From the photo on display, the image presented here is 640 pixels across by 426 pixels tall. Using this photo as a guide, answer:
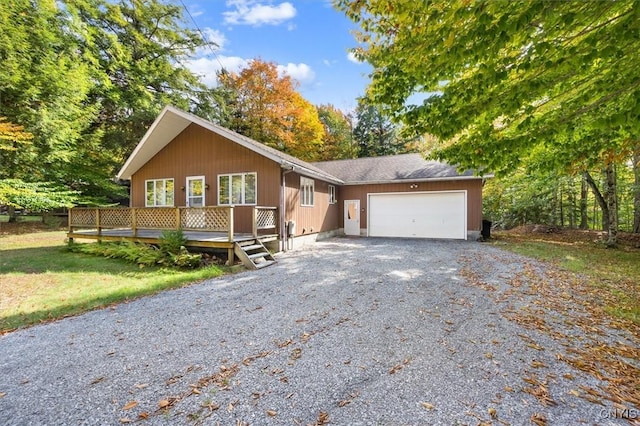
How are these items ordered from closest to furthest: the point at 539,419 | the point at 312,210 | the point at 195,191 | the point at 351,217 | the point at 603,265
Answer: the point at 539,419, the point at 603,265, the point at 195,191, the point at 312,210, the point at 351,217

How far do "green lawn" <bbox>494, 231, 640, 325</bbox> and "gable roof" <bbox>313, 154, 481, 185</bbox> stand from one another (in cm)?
383

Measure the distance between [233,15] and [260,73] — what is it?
12.6 m

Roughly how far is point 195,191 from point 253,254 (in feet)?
16.1

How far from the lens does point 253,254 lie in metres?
8.45

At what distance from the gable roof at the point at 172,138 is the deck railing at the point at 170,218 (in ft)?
6.33

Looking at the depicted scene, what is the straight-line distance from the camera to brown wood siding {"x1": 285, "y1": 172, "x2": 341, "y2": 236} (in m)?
10.8

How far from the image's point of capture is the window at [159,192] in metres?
12.2

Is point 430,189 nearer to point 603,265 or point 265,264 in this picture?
point 603,265

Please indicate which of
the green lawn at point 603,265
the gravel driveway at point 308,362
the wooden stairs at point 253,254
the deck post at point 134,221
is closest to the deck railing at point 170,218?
the deck post at point 134,221

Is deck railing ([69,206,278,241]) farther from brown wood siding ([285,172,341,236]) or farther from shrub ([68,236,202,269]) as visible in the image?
brown wood siding ([285,172,341,236])

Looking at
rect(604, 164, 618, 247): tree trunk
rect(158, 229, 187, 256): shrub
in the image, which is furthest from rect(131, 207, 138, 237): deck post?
rect(604, 164, 618, 247): tree trunk

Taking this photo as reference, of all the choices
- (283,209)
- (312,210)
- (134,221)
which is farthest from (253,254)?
(312,210)

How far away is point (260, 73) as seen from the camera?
2188 cm

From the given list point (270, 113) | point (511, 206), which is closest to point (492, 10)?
point (511, 206)
